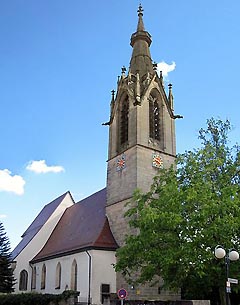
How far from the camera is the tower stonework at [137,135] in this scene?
1057 inches

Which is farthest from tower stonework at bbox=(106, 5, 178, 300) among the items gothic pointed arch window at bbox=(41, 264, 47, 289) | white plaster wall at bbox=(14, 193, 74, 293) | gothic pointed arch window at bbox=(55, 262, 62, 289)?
white plaster wall at bbox=(14, 193, 74, 293)

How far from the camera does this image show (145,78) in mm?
30812

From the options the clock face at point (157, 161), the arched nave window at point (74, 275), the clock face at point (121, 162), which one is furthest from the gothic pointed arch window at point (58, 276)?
the clock face at point (157, 161)

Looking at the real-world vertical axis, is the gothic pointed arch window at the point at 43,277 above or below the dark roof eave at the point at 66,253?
below

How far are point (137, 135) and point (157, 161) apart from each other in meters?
2.30

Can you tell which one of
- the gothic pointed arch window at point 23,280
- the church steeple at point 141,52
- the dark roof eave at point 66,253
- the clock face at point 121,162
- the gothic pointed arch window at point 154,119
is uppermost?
A: the church steeple at point 141,52

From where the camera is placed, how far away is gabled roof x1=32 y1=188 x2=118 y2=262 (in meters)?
26.6

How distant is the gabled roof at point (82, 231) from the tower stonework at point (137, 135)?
2.98ft

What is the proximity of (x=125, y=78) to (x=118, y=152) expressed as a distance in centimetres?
609

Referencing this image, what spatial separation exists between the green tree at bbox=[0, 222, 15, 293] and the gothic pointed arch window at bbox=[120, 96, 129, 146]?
13.0 m

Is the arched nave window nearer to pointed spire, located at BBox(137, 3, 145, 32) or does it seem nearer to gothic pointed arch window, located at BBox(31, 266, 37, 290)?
gothic pointed arch window, located at BBox(31, 266, 37, 290)

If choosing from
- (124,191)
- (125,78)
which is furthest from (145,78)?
(124,191)

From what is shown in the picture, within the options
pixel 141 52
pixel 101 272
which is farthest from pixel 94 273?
pixel 141 52

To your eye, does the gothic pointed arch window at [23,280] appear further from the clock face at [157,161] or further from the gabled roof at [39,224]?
the clock face at [157,161]
